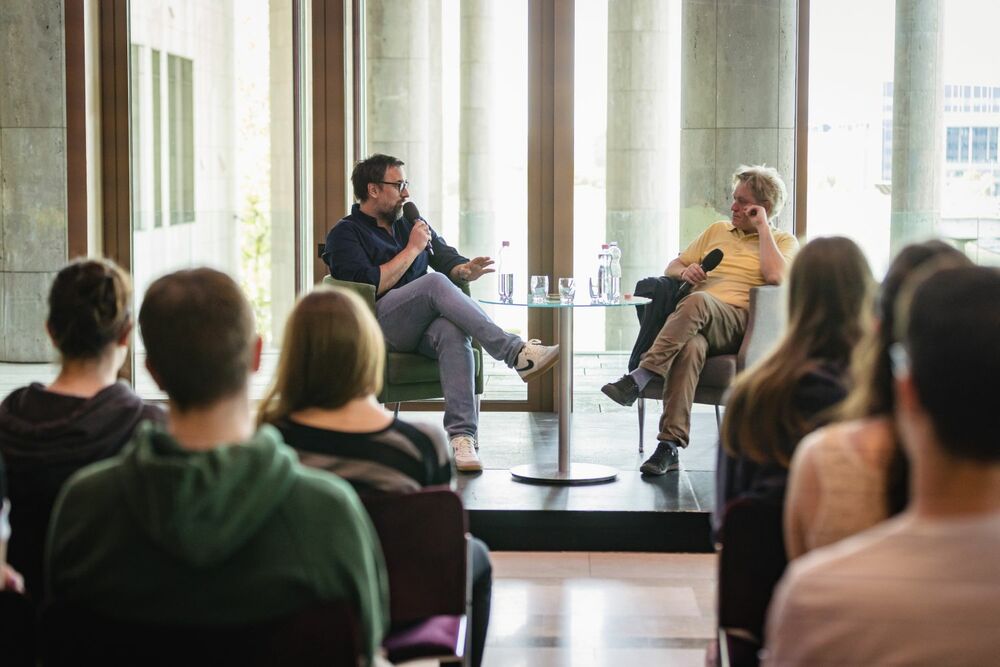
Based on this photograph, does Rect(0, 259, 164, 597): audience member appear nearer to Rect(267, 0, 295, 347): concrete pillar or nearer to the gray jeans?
the gray jeans

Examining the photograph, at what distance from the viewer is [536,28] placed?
634cm

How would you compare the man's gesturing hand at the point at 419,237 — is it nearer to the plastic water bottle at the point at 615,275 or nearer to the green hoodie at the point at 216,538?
the plastic water bottle at the point at 615,275

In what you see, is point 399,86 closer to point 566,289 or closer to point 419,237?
point 419,237

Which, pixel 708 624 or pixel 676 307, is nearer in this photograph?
pixel 708 624

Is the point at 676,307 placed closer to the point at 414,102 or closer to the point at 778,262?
the point at 778,262

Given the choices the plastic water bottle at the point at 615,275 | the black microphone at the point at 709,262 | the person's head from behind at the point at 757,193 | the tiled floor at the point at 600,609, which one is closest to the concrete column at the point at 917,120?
the person's head from behind at the point at 757,193

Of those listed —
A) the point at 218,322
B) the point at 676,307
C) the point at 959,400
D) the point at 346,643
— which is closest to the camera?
the point at 959,400

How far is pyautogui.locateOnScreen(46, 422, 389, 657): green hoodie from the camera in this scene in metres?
1.57

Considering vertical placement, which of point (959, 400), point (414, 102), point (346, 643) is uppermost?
point (414, 102)

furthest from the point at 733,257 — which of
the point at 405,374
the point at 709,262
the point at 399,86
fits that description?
the point at 399,86

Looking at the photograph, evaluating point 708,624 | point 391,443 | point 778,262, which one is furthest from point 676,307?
point 391,443

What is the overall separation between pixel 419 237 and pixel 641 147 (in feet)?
5.24

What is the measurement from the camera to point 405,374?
5.29 meters

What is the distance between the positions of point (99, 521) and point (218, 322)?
32 centimetres
